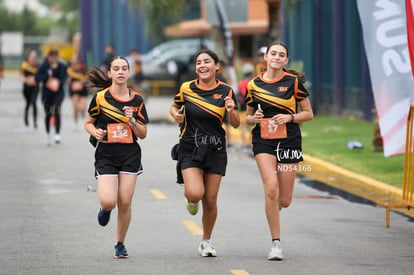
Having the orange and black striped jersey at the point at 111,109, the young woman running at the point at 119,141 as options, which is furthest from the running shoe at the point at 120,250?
the orange and black striped jersey at the point at 111,109

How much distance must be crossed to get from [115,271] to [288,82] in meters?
2.21

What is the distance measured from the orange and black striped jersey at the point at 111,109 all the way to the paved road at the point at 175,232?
1180mm

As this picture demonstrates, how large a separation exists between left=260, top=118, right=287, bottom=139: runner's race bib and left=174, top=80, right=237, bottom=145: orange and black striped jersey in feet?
1.11

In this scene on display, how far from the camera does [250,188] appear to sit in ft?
53.3

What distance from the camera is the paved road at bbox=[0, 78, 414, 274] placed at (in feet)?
32.1

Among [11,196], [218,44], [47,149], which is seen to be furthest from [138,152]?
[218,44]

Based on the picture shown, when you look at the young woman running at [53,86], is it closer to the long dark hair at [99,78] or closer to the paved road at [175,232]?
the paved road at [175,232]

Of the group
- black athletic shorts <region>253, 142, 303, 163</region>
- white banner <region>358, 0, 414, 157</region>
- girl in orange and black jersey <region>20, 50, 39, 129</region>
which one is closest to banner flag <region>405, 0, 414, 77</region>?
white banner <region>358, 0, 414, 157</region>

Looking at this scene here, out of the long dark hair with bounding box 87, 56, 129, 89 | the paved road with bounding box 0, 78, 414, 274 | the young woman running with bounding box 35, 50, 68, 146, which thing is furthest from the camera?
the young woman running with bounding box 35, 50, 68, 146

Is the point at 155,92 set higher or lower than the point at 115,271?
lower

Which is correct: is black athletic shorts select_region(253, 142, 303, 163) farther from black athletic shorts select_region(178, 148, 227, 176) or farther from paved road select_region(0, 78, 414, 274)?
paved road select_region(0, 78, 414, 274)

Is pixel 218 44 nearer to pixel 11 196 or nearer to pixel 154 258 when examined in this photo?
pixel 11 196

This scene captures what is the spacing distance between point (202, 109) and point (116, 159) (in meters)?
0.84

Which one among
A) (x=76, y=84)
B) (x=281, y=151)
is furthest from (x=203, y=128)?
(x=76, y=84)
